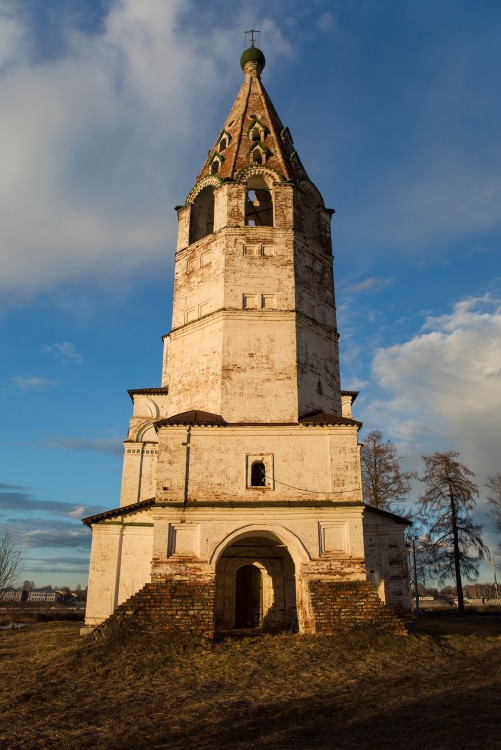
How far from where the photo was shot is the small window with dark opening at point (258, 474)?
15664 mm

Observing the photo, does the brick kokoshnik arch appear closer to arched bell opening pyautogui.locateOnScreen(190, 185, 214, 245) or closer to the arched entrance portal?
the arched entrance portal

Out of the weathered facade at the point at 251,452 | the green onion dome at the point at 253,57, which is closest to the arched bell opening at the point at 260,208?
the weathered facade at the point at 251,452

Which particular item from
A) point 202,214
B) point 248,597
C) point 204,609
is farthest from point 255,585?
point 202,214

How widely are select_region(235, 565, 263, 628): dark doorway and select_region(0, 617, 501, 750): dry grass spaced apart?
353cm

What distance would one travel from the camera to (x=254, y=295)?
1784 centimetres

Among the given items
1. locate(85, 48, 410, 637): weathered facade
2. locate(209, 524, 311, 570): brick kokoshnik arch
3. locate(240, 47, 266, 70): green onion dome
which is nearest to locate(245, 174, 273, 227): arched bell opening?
locate(85, 48, 410, 637): weathered facade

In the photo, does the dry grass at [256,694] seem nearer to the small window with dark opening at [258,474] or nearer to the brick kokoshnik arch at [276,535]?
the brick kokoshnik arch at [276,535]

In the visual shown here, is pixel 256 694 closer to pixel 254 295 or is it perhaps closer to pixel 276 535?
pixel 276 535

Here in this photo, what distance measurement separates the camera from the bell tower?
55.5 feet

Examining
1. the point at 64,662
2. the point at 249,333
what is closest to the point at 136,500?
the point at 249,333

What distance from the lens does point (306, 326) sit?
710 inches

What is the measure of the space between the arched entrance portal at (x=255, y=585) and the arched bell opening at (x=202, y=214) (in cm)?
1083

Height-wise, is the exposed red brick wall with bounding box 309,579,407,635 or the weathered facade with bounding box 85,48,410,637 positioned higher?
the weathered facade with bounding box 85,48,410,637

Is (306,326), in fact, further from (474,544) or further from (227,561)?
(474,544)
